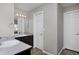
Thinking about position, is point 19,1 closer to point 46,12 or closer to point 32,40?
point 46,12

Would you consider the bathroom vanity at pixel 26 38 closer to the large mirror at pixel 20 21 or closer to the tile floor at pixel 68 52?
the large mirror at pixel 20 21

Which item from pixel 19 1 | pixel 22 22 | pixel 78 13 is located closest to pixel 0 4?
pixel 19 1

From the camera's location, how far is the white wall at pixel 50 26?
1130 mm

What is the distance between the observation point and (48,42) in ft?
3.89

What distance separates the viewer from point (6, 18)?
1.09 meters

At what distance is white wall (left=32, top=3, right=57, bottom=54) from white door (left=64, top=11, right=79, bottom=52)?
21 cm

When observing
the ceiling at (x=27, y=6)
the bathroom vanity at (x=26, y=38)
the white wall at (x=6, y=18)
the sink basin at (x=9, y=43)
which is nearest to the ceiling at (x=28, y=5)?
the ceiling at (x=27, y=6)

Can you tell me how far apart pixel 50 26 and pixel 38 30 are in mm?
220

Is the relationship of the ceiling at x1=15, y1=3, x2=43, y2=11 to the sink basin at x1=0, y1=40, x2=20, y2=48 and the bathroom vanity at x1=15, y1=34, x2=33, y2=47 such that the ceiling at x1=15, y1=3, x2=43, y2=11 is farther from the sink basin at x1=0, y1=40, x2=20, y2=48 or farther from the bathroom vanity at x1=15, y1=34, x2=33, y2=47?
the sink basin at x1=0, y1=40, x2=20, y2=48

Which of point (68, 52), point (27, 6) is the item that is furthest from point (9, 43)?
point (68, 52)

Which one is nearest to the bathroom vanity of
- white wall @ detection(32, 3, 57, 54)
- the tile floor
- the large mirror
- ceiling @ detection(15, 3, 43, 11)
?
the large mirror

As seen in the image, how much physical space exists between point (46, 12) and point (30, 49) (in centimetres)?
69

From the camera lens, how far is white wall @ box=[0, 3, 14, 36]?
106cm

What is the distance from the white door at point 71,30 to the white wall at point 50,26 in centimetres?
21
